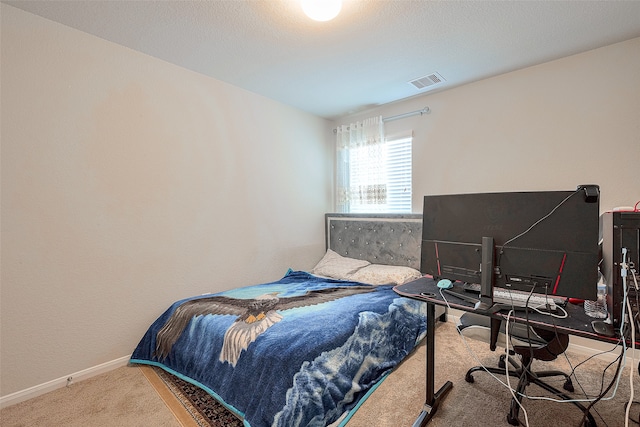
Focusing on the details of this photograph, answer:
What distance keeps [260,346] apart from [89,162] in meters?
1.84

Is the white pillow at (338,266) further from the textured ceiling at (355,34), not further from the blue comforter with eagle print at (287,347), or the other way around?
the textured ceiling at (355,34)

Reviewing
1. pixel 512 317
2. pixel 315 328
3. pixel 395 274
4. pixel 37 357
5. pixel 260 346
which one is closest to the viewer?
pixel 512 317

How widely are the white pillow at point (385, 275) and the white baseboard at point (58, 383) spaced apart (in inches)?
86.8

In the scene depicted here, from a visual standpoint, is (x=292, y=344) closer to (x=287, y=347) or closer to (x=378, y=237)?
(x=287, y=347)

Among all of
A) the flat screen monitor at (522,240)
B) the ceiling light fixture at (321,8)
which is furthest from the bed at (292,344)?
the ceiling light fixture at (321,8)

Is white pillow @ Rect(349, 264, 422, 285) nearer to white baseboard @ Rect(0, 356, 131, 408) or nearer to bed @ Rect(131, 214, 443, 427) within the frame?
bed @ Rect(131, 214, 443, 427)

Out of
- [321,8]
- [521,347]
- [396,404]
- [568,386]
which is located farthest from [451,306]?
[321,8]

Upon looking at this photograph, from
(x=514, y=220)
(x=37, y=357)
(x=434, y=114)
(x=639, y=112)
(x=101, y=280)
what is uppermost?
(x=434, y=114)

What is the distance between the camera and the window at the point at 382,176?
11.1 ft

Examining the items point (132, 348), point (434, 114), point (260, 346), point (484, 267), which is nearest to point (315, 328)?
point (260, 346)

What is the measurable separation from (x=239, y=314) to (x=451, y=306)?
55.2 inches

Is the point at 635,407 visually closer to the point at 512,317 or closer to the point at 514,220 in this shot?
the point at 512,317

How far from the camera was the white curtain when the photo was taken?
137 inches

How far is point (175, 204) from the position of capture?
2.53 metres
